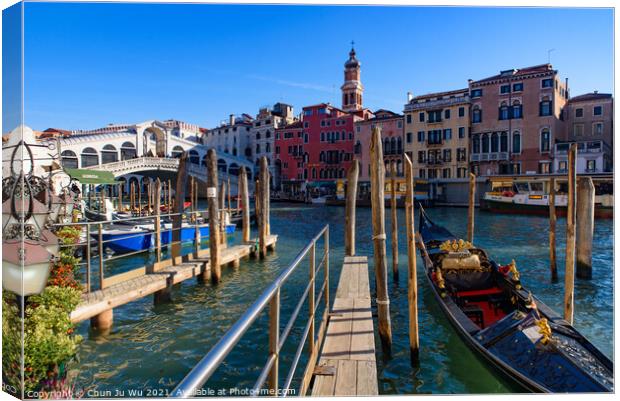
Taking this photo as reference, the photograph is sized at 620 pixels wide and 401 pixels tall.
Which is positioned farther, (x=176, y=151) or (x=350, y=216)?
(x=176, y=151)

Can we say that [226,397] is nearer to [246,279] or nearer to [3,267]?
[3,267]

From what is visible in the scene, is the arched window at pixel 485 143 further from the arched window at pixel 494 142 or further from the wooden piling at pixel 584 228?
the wooden piling at pixel 584 228

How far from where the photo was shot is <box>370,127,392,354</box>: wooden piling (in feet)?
14.6

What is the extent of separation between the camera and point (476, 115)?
29188 millimetres

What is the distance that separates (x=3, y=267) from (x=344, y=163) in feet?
112

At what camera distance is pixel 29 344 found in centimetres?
276

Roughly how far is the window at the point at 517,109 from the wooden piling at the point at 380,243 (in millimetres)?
25735

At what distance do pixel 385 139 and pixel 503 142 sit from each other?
8.53 m

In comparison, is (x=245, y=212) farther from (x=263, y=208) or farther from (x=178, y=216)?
(x=178, y=216)

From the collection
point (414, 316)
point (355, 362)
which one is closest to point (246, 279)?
point (414, 316)

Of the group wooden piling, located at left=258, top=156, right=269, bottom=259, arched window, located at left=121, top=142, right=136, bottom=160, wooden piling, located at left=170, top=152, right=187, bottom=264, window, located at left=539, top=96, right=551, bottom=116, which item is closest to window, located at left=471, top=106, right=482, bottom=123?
window, located at left=539, top=96, right=551, bottom=116

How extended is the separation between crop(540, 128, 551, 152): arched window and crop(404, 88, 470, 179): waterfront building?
4614 millimetres

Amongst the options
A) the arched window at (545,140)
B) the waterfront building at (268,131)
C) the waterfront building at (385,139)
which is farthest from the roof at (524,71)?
the waterfront building at (268,131)

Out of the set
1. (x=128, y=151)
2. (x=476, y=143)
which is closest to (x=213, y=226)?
(x=476, y=143)
